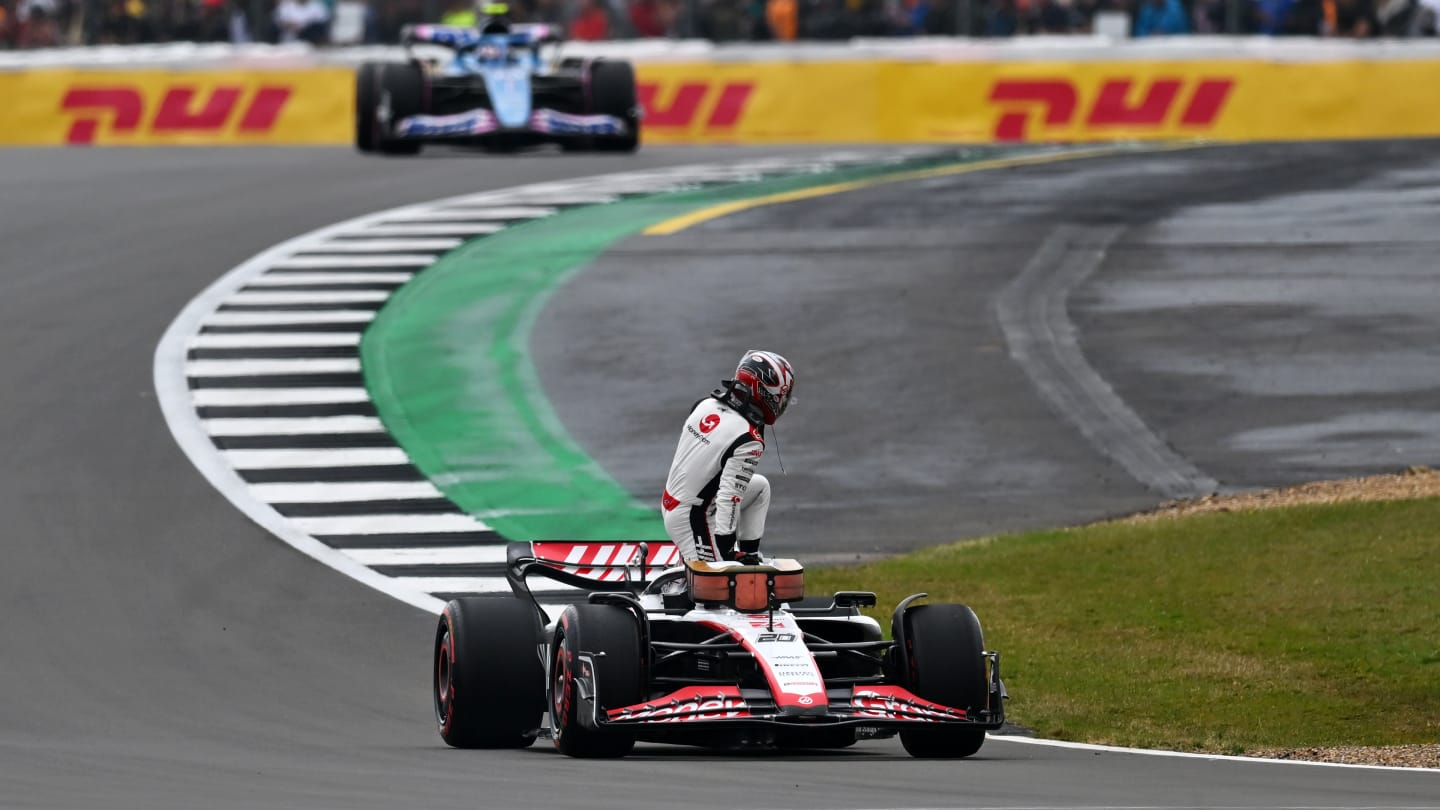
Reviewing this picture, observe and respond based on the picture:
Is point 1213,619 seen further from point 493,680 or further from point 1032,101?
point 1032,101

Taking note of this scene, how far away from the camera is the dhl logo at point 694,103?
41.2m

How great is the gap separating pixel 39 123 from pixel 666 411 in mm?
20151

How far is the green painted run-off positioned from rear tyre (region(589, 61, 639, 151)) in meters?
2.49

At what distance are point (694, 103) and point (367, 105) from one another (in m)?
5.74

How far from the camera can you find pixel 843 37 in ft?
133

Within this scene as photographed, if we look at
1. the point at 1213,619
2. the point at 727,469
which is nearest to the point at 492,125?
the point at 1213,619

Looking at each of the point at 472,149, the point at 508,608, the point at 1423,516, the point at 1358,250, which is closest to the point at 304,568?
the point at 508,608

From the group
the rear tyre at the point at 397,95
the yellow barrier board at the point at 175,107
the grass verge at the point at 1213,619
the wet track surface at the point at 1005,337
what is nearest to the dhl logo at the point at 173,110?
the yellow barrier board at the point at 175,107

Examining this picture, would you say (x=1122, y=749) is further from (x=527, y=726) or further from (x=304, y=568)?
(x=304, y=568)

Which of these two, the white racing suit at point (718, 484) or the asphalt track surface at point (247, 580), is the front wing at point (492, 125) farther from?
the white racing suit at point (718, 484)

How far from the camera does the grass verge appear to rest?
16.4 metres

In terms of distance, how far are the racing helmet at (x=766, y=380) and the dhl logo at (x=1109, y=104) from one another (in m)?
26.3

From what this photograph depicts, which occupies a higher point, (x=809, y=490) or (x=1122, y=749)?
(x=1122, y=749)

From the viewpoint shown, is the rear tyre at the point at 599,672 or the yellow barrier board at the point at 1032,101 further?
the yellow barrier board at the point at 1032,101
